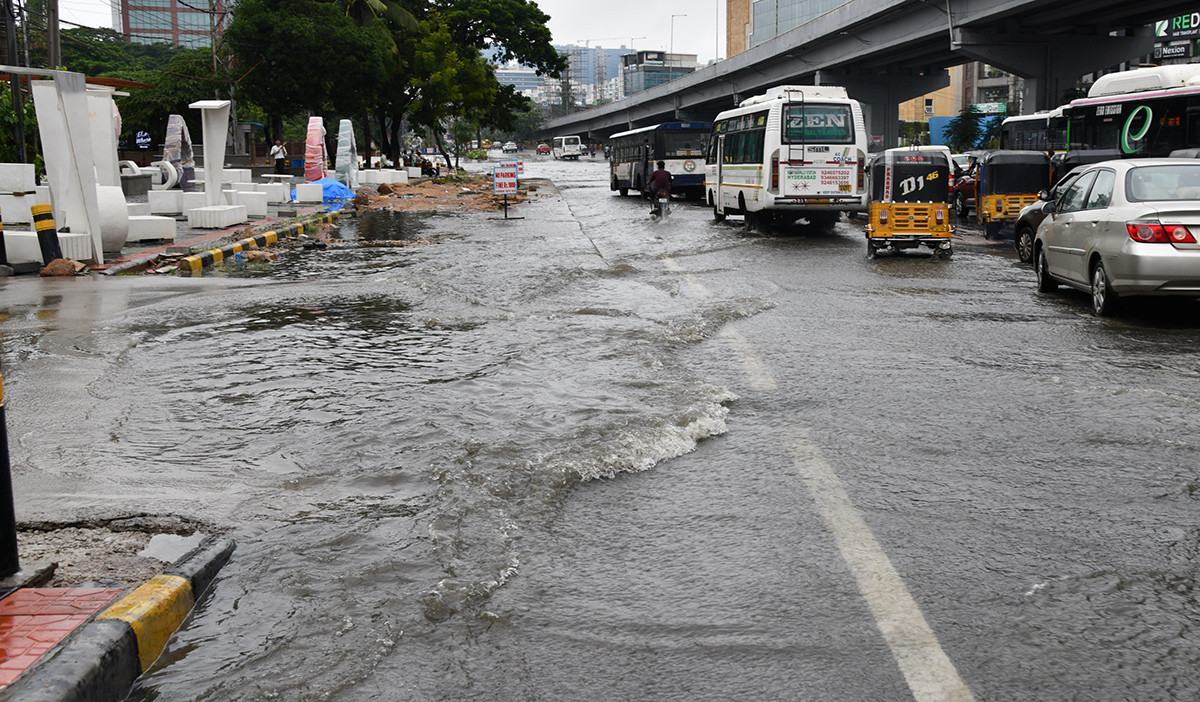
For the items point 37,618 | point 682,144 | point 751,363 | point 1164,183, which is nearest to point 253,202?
point 682,144

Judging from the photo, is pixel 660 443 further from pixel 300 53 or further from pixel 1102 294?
pixel 300 53

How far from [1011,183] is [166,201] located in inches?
763

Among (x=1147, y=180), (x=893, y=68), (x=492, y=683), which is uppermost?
(x=893, y=68)

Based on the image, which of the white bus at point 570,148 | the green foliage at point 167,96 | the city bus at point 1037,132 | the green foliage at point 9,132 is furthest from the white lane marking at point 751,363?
the white bus at point 570,148

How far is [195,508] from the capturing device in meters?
5.13

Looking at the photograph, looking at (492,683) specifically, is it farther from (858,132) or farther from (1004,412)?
(858,132)

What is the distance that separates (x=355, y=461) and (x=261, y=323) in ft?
17.5

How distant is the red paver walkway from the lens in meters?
3.32

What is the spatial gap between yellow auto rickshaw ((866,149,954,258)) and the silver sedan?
186 inches

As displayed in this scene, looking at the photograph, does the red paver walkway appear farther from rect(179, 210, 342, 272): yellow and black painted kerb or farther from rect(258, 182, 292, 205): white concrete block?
rect(258, 182, 292, 205): white concrete block

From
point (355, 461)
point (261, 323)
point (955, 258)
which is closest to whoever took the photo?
point (355, 461)

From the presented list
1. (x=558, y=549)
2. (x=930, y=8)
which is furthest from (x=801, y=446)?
(x=930, y=8)

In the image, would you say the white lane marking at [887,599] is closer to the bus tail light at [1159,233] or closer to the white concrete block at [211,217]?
the bus tail light at [1159,233]

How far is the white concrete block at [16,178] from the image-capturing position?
1888cm
